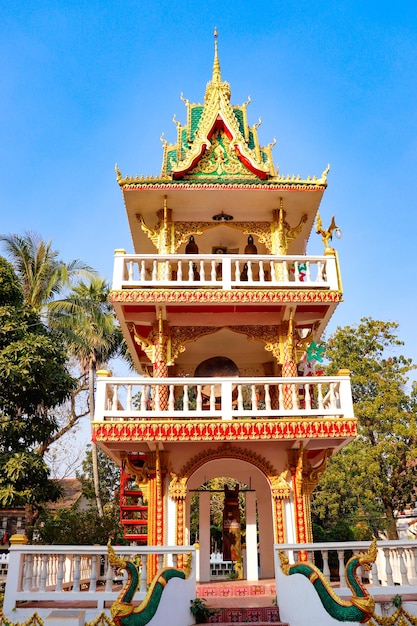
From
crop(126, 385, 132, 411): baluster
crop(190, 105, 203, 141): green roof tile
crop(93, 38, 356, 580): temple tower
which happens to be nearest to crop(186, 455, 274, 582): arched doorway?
crop(93, 38, 356, 580): temple tower

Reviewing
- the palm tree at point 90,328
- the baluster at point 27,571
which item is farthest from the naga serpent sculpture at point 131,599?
the palm tree at point 90,328

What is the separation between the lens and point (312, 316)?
40.1 feet

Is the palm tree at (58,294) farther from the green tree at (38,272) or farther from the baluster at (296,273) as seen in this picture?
the baluster at (296,273)

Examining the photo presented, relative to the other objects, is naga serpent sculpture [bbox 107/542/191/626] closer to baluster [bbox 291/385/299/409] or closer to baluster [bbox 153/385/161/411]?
baluster [bbox 153/385/161/411]

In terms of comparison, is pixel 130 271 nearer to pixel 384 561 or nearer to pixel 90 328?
pixel 384 561

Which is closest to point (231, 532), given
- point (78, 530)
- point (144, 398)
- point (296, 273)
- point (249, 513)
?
point (249, 513)

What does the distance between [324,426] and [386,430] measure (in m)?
15.6

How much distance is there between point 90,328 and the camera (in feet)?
78.8

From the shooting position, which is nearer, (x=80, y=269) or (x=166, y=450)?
(x=166, y=450)

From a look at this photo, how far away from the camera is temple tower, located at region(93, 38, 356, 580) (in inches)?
408

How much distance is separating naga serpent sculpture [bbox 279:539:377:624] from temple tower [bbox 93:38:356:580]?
3.19m

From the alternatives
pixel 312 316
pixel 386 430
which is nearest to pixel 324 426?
pixel 312 316

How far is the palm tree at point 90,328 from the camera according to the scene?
2275 cm

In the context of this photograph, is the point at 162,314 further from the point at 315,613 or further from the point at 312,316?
the point at 315,613
